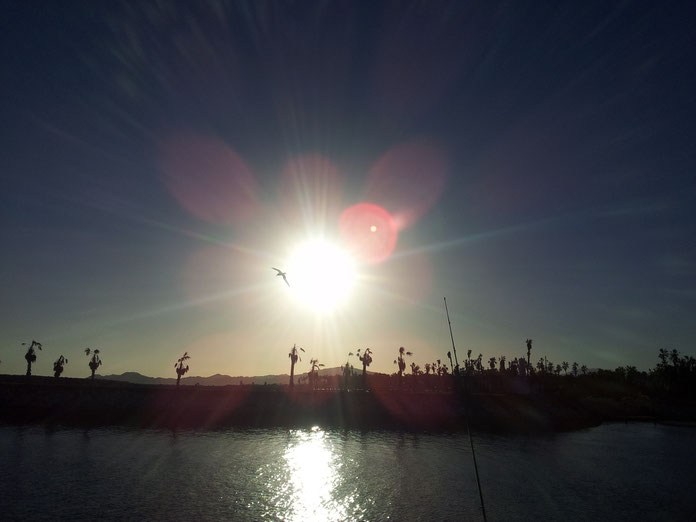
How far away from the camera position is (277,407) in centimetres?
8212

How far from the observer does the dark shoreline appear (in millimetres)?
75688

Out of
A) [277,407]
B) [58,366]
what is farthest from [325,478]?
[58,366]

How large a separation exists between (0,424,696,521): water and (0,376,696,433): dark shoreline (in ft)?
61.9

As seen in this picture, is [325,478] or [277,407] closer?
[325,478]

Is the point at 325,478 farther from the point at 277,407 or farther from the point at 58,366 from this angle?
the point at 58,366

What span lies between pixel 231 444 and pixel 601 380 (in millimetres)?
138595

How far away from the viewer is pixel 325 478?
3644 cm

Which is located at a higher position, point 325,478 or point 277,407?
point 277,407

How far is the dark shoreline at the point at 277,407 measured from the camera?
75.7m

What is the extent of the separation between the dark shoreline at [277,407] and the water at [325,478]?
18.9 metres

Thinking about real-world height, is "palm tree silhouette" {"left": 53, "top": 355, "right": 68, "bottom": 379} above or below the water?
above

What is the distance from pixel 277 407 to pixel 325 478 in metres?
49.0

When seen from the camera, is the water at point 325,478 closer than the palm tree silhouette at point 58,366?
Yes

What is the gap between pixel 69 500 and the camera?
27.6 metres
